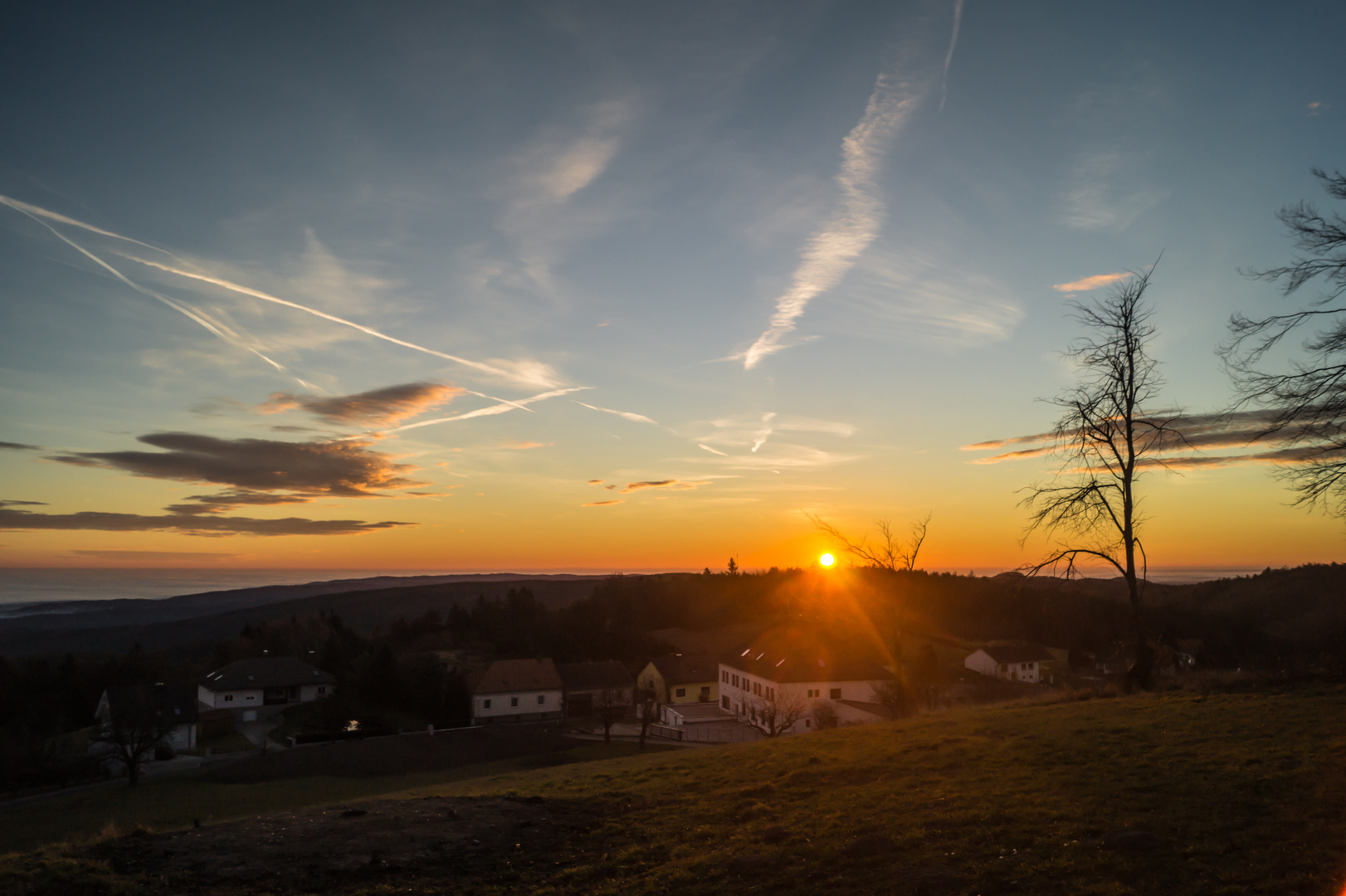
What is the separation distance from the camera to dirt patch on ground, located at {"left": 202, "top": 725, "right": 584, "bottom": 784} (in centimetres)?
4519

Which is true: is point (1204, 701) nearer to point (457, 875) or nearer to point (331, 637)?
point (457, 875)

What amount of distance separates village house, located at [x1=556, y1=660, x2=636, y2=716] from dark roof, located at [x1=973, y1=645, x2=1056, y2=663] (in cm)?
5075

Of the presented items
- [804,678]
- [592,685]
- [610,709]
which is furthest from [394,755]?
[804,678]

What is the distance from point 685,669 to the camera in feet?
272

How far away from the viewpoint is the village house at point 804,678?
58.3 m

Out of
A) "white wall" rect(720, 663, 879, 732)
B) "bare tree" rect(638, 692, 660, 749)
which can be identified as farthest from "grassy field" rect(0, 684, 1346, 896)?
"white wall" rect(720, 663, 879, 732)

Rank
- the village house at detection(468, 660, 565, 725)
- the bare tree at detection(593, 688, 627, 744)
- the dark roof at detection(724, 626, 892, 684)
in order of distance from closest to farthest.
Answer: the bare tree at detection(593, 688, 627, 744) → the dark roof at detection(724, 626, 892, 684) → the village house at detection(468, 660, 565, 725)

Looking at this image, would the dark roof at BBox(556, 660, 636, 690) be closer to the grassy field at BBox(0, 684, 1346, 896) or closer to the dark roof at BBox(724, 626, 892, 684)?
the dark roof at BBox(724, 626, 892, 684)

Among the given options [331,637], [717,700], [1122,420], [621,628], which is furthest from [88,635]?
[1122,420]

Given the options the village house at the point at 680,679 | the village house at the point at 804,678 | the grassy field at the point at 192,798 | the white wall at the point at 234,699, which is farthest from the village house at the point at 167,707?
the village house at the point at 804,678

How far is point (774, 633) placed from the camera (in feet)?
258

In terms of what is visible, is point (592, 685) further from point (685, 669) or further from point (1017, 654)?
point (1017, 654)

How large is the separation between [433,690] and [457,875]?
2606 inches

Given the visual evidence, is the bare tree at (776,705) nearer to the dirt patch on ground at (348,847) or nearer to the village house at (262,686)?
the dirt patch on ground at (348,847)
